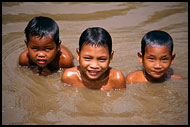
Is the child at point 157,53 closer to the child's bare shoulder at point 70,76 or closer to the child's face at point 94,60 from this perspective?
the child's face at point 94,60

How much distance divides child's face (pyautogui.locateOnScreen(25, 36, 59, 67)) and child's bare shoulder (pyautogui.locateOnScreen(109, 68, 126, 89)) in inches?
36.2

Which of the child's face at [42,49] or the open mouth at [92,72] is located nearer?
the open mouth at [92,72]

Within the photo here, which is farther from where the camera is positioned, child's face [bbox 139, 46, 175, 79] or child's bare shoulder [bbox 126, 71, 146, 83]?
child's bare shoulder [bbox 126, 71, 146, 83]

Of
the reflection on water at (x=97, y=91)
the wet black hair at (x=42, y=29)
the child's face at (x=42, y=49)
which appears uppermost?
the wet black hair at (x=42, y=29)

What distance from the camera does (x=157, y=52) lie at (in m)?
3.96

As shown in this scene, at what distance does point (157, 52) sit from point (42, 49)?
160cm

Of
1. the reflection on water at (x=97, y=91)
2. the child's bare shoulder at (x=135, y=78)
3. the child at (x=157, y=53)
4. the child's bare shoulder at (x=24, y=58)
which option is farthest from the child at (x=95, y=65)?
the child's bare shoulder at (x=24, y=58)

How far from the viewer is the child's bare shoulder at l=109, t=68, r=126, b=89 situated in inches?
159

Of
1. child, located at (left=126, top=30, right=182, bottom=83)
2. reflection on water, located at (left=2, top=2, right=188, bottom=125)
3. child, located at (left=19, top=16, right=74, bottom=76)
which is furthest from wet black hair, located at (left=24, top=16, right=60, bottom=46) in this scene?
child, located at (left=126, top=30, right=182, bottom=83)

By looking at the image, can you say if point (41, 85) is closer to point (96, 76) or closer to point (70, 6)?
point (96, 76)

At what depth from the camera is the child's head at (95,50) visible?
145 inches

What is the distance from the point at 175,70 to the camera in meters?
4.80

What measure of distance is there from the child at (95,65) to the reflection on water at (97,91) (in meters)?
0.11

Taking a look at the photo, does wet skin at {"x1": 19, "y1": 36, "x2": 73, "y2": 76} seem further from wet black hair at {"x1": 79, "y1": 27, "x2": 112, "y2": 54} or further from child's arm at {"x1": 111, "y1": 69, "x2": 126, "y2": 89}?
child's arm at {"x1": 111, "y1": 69, "x2": 126, "y2": 89}
